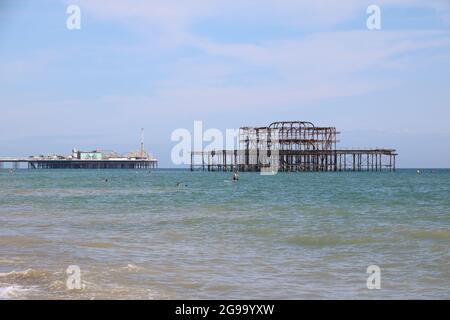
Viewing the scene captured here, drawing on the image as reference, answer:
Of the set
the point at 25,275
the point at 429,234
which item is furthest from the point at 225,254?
the point at 429,234

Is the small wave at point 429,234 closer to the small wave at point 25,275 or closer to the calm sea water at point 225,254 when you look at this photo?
the calm sea water at point 225,254

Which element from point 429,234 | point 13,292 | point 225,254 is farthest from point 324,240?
point 13,292

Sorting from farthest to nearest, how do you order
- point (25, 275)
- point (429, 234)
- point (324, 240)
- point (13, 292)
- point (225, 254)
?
point (429, 234) < point (324, 240) < point (225, 254) < point (25, 275) < point (13, 292)

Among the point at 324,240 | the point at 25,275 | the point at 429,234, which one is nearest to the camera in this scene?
the point at 25,275

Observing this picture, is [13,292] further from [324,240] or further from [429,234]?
[429,234]

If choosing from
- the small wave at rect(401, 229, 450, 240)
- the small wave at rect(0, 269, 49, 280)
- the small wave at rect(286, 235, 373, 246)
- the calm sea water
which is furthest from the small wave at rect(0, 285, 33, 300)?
the small wave at rect(401, 229, 450, 240)

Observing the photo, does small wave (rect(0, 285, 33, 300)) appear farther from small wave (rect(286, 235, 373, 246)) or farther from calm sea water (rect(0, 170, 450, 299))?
small wave (rect(286, 235, 373, 246))

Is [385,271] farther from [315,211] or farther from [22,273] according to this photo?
[315,211]

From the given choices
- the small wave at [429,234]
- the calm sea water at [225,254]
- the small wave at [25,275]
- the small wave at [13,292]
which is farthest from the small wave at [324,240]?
the small wave at [13,292]

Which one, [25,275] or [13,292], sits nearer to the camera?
[13,292]

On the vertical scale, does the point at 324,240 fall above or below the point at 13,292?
below

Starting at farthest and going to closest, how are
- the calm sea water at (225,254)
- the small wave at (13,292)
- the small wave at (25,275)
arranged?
the small wave at (25,275), the calm sea water at (225,254), the small wave at (13,292)
